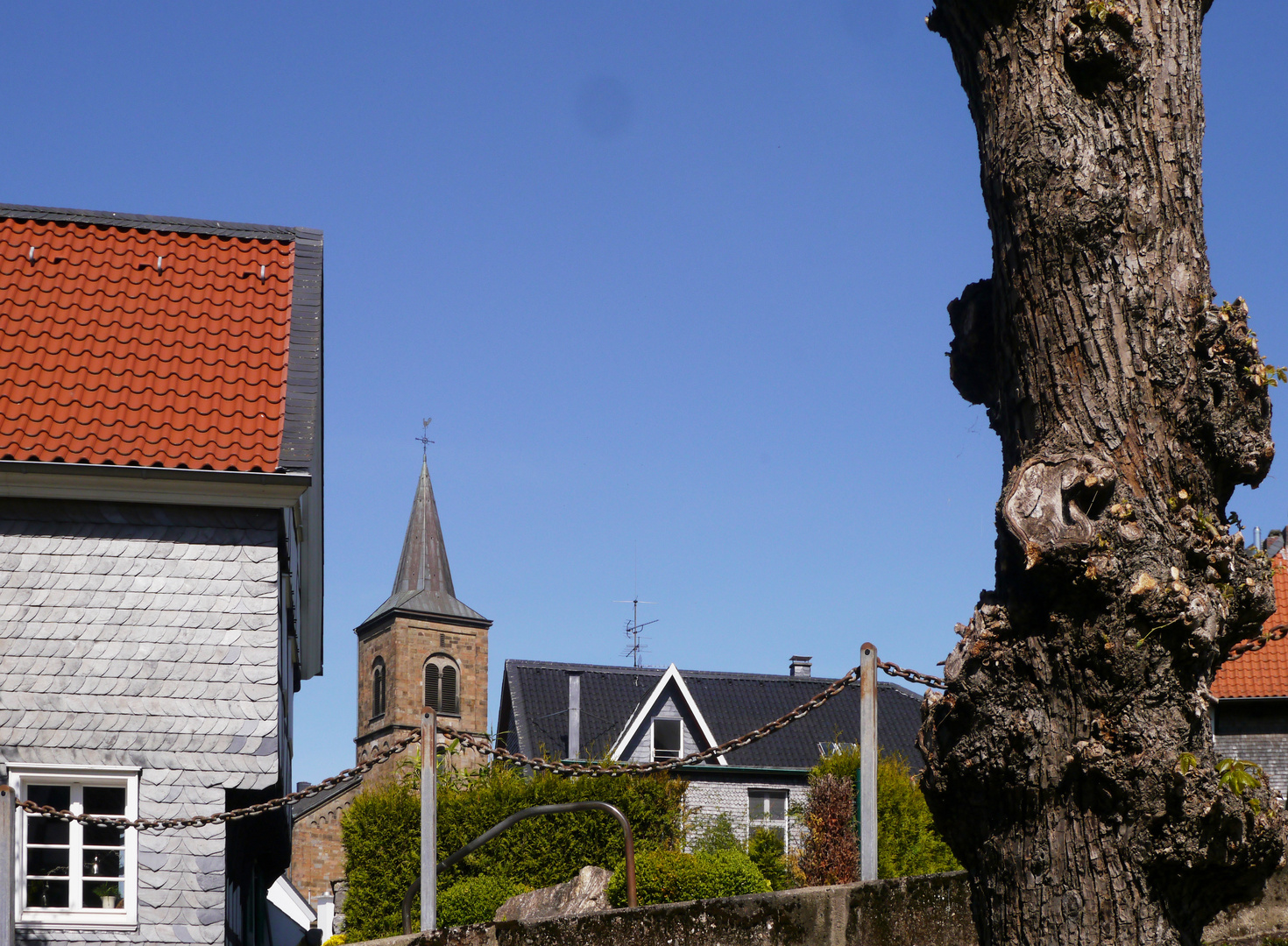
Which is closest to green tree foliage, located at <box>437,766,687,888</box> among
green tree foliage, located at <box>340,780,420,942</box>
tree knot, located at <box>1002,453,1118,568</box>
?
green tree foliage, located at <box>340,780,420,942</box>

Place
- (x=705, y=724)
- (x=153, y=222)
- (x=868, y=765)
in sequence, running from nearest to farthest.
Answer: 1. (x=868, y=765)
2. (x=153, y=222)
3. (x=705, y=724)

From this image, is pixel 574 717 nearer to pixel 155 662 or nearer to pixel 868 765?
pixel 155 662

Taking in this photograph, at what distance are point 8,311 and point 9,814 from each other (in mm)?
6950

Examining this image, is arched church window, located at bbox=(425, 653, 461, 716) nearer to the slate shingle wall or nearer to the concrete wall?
the slate shingle wall

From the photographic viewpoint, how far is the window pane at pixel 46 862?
11.3m

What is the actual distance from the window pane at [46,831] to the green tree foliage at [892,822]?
Result: 44.7 ft

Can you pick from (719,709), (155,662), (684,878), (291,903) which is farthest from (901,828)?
(291,903)

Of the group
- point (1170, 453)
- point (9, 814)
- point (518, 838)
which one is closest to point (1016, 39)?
point (1170, 453)

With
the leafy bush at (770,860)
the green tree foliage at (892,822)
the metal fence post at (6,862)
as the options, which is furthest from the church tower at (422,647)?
the metal fence post at (6,862)

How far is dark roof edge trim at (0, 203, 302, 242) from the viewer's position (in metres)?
13.8

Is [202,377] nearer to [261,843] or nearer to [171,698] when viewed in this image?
[171,698]

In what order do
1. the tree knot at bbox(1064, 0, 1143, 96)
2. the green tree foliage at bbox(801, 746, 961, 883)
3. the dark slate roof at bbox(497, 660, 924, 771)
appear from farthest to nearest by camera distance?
the dark slate roof at bbox(497, 660, 924, 771)
the green tree foliage at bbox(801, 746, 961, 883)
the tree knot at bbox(1064, 0, 1143, 96)

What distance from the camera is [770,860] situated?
18094 mm

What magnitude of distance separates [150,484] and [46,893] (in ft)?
11.8
